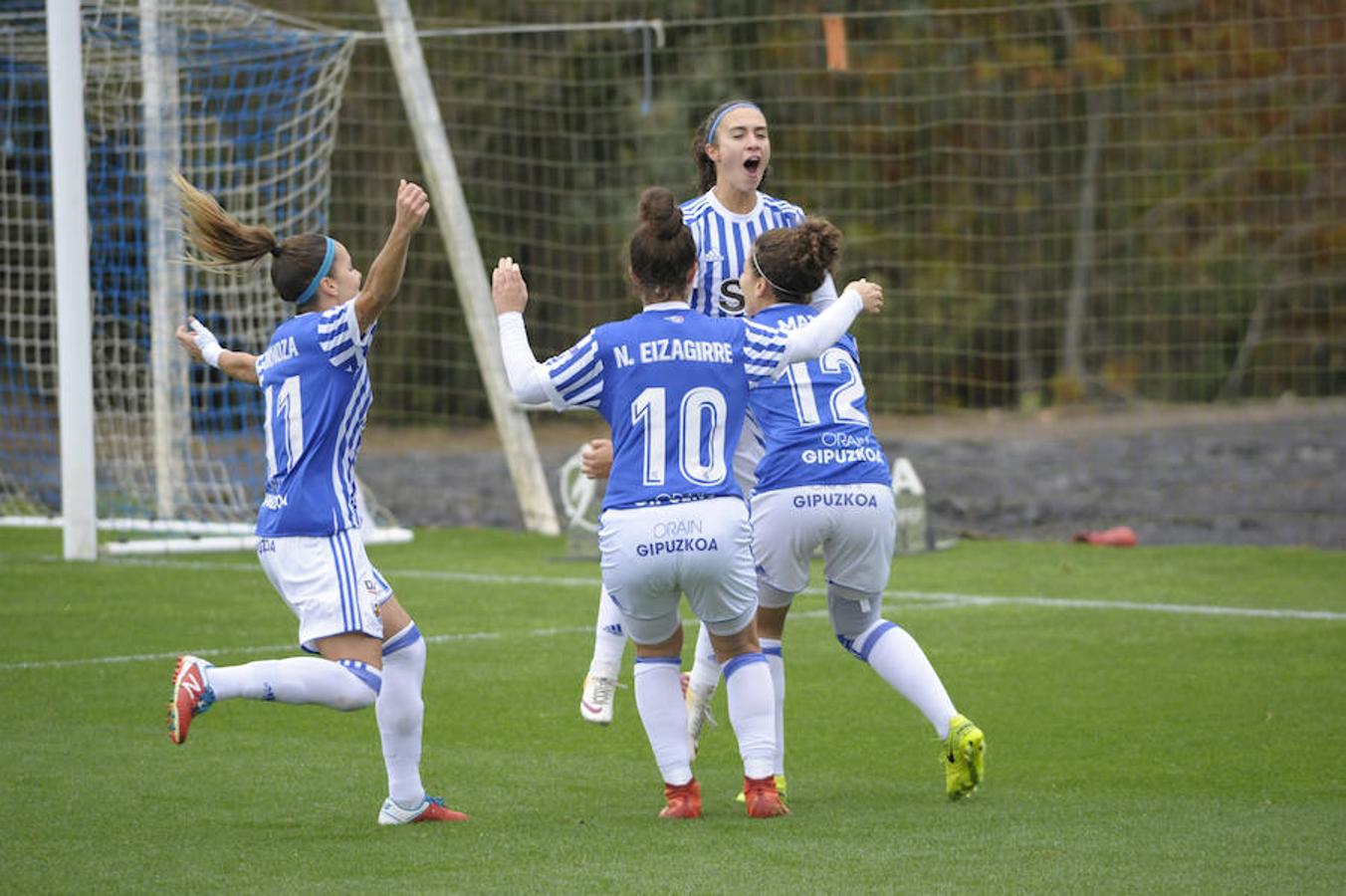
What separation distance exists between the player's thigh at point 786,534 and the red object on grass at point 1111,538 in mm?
7759

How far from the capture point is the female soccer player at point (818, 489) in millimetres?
6254

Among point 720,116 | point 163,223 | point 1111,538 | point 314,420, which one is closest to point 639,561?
point 314,420

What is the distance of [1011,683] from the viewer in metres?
8.41

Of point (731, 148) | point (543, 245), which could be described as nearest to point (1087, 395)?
point (543, 245)

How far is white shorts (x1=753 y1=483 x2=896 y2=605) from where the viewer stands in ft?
A: 20.6

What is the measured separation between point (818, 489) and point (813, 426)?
214mm

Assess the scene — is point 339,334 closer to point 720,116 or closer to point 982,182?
point 720,116

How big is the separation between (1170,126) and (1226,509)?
11.6 metres

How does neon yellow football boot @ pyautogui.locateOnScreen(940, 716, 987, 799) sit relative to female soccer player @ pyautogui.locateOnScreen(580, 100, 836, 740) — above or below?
below

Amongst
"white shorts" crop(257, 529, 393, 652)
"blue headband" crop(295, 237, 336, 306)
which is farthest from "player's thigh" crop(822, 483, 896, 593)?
"blue headband" crop(295, 237, 336, 306)

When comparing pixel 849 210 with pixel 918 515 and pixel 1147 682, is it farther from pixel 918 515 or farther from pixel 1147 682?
pixel 1147 682

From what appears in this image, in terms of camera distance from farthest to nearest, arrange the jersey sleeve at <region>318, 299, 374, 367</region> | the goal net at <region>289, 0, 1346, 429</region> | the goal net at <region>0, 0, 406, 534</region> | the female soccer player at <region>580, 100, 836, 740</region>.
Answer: the goal net at <region>289, 0, 1346, 429</region> → the goal net at <region>0, 0, 406, 534</region> → the female soccer player at <region>580, 100, 836, 740</region> → the jersey sleeve at <region>318, 299, 374, 367</region>

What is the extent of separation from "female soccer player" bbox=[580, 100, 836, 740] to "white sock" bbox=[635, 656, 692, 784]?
690 mm

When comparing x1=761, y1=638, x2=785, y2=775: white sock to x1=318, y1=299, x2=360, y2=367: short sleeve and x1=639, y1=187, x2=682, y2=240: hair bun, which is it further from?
x1=318, y1=299, x2=360, y2=367: short sleeve
